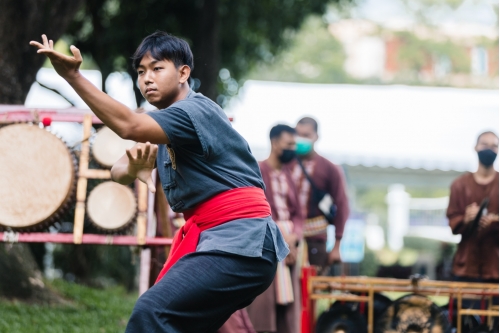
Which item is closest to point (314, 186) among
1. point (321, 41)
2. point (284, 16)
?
point (284, 16)

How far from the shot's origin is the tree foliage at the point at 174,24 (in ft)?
43.5

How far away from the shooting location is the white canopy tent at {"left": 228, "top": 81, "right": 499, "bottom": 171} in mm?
14773

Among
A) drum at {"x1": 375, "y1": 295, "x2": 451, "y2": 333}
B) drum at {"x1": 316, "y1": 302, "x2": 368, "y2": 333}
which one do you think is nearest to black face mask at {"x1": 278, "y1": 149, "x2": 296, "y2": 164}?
drum at {"x1": 316, "y1": 302, "x2": 368, "y2": 333}

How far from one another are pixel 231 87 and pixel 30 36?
674 centimetres

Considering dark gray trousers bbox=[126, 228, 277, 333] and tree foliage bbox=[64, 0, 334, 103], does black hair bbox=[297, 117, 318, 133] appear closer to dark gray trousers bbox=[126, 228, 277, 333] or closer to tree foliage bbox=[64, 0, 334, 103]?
tree foliage bbox=[64, 0, 334, 103]

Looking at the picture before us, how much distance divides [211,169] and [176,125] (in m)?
0.30

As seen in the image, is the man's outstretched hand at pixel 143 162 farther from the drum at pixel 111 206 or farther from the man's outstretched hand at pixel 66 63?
the drum at pixel 111 206

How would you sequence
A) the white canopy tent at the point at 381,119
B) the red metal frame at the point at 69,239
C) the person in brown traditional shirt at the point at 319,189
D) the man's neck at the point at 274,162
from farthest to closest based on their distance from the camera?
the white canopy tent at the point at 381,119
the person in brown traditional shirt at the point at 319,189
the man's neck at the point at 274,162
the red metal frame at the point at 69,239

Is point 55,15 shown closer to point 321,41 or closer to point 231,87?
point 231,87

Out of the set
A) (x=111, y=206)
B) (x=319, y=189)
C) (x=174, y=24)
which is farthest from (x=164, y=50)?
(x=174, y=24)

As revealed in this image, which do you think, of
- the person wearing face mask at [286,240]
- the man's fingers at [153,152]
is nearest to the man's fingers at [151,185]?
the man's fingers at [153,152]

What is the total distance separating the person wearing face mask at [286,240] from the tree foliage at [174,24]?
521 centimetres

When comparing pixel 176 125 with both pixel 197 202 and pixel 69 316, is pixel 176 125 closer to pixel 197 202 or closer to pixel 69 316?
pixel 197 202

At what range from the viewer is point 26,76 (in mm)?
8508
